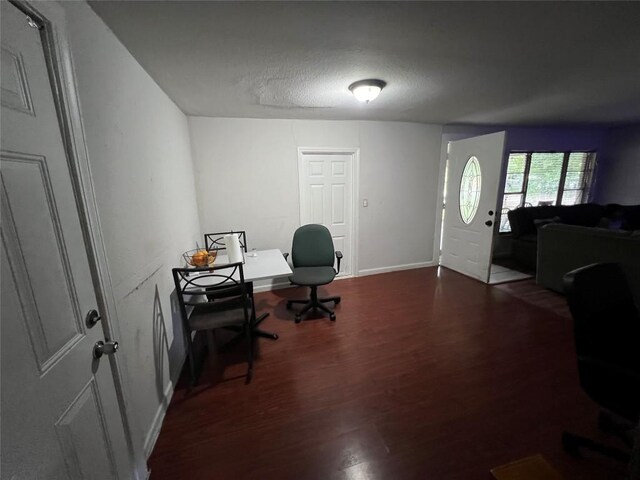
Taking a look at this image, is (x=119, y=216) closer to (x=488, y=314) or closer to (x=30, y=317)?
(x=30, y=317)

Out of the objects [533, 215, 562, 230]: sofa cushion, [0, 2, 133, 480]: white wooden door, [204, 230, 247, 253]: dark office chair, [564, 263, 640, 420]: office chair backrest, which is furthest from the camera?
[533, 215, 562, 230]: sofa cushion

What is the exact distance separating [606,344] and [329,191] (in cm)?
293

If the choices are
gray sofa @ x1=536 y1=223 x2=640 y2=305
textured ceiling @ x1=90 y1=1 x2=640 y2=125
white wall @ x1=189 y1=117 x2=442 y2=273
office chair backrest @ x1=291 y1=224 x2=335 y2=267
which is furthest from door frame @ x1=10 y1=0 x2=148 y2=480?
gray sofa @ x1=536 y1=223 x2=640 y2=305

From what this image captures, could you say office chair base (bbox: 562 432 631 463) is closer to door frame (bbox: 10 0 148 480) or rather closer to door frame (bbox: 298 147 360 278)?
door frame (bbox: 10 0 148 480)

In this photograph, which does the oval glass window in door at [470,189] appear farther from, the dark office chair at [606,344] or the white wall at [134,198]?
the white wall at [134,198]

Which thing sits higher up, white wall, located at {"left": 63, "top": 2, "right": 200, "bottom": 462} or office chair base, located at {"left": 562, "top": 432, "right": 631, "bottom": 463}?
white wall, located at {"left": 63, "top": 2, "right": 200, "bottom": 462}

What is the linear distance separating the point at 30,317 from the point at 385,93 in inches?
107

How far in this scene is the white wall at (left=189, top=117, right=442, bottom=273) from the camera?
307cm

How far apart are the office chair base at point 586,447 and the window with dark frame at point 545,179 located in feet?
13.7

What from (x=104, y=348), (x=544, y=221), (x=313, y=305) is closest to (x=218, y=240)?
(x=313, y=305)

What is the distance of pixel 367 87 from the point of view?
6.69 ft

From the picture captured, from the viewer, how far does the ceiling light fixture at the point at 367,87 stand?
2.02 m

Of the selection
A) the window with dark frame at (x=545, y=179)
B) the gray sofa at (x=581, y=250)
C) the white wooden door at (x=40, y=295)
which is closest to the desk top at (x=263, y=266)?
the white wooden door at (x=40, y=295)

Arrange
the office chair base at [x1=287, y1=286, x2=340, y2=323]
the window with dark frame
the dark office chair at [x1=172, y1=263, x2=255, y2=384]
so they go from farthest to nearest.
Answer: the window with dark frame
the office chair base at [x1=287, y1=286, x2=340, y2=323]
the dark office chair at [x1=172, y1=263, x2=255, y2=384]
